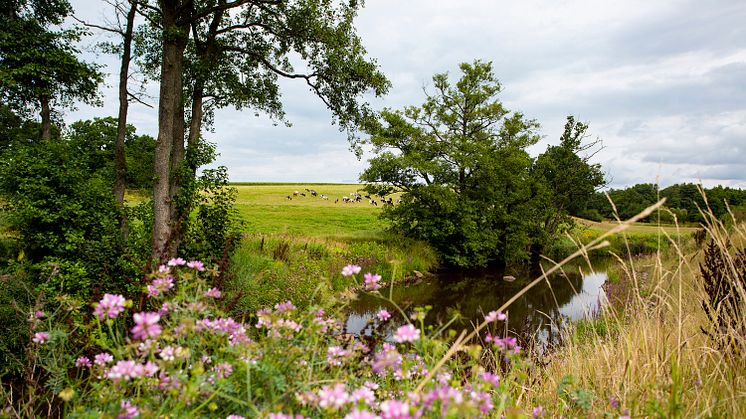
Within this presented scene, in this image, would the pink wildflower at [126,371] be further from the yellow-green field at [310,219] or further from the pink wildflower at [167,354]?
the yellow-green field at [310,219]

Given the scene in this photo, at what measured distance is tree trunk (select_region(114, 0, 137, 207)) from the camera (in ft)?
38.4

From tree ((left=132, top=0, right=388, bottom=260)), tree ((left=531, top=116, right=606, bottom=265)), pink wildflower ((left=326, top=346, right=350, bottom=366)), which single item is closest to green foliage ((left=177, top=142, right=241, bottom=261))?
tree ((left=132, top=0, right=388, bottom=260))

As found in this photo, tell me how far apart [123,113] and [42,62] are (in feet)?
13.8

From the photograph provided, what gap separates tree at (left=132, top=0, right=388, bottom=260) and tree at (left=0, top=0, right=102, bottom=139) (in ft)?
9.85

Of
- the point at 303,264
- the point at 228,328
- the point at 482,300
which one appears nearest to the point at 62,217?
the point at 303,264

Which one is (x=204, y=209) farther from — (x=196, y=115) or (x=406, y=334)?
(x=406, y=334)

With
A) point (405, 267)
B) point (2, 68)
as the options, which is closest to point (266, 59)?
point (2, 68)

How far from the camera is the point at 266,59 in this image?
1370 centimetres

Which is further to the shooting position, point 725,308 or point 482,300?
point 482,300

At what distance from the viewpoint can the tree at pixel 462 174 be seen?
886 inches

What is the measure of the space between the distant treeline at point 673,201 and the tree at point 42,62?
1537 cm

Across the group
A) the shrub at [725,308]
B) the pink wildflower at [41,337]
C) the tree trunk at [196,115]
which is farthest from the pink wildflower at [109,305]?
the tree trunk at [196,115]

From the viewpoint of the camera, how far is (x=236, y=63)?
532 inches

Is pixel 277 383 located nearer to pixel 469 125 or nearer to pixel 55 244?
pixel 55 244
